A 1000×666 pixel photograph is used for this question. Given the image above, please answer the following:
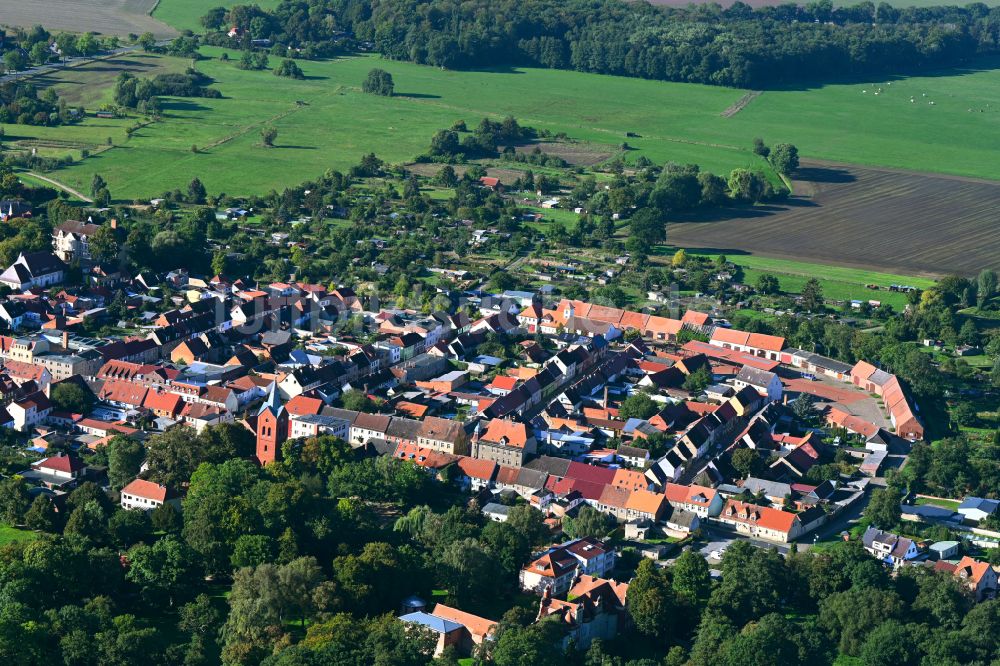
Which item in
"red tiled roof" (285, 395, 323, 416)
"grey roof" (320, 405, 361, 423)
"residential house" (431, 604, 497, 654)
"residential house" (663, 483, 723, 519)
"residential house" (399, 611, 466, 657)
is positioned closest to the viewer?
"residential house" (399, 611, 466, 657)

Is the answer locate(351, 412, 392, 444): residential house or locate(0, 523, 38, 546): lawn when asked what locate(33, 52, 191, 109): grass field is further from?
locate(0, 523, 38, 546): lawn

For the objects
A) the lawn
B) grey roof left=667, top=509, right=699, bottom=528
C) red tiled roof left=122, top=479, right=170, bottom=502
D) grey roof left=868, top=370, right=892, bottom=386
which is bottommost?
the lawn

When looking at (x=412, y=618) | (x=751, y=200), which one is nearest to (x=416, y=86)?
(x=751, y=200)

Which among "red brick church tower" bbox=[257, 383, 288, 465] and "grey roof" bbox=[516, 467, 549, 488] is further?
"red brick church tower" bbox=[257, 383, 288, 465]

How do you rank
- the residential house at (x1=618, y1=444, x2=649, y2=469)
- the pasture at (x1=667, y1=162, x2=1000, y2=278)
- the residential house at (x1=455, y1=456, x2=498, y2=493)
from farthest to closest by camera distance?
the pasture at (x1=667, y1=162, x2=1000, y2=278), the residential house at (x1=618, y1=444, x2=649, y2=469), the residential house at (x1=455, y1=456, x2=498, y2=493)

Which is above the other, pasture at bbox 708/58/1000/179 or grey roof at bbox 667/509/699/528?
pasture at bbox 708/58/1000/179

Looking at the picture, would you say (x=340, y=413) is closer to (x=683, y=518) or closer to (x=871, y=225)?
(x=683, y=518)

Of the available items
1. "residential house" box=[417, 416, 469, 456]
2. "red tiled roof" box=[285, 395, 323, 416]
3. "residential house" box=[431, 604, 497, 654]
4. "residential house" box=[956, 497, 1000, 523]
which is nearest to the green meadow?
"red tiled roof" box=[285, 395, 323, 416]

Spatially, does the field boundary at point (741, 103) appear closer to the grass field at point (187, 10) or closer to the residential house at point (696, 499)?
the grass field at point (187, 10)
